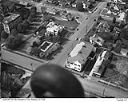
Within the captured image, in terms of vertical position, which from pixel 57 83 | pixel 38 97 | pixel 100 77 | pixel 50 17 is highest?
pixel 57 83

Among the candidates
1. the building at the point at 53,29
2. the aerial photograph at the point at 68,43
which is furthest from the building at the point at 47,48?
the building at the point at 53,29

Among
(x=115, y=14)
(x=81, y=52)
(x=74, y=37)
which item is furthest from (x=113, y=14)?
(x=81, y=52)

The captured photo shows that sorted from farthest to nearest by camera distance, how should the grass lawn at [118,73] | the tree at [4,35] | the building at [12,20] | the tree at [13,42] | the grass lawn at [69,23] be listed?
the grass lawn at [69,23], the building at [12,20], the tree at [4,35], the tree at [13,42], the grass lawn at [118,73]

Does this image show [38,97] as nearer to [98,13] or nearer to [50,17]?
[50,17]

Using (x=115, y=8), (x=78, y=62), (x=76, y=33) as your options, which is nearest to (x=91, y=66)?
(x=78, y=62)

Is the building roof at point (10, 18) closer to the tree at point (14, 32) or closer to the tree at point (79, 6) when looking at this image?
the tree at point (14, 32)

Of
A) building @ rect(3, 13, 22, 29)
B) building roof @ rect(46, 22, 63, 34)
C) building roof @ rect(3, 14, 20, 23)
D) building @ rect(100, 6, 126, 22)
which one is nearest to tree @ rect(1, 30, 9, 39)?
building @ rect(3, 13, 22, 29)

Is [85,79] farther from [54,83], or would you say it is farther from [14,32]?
[54,83]
